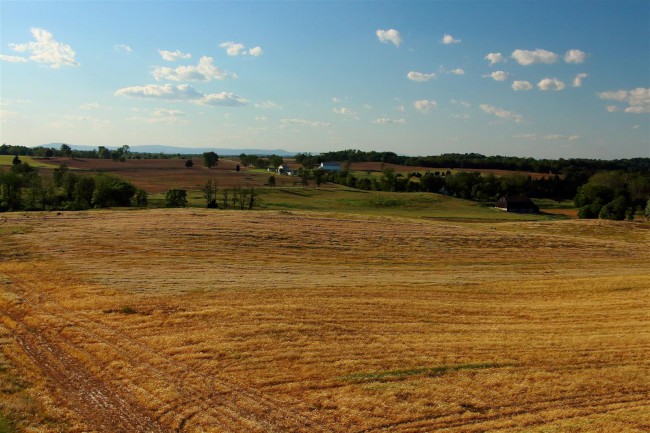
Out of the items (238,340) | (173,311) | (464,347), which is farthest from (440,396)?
(173,311)

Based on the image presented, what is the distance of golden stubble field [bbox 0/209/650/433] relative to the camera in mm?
14227

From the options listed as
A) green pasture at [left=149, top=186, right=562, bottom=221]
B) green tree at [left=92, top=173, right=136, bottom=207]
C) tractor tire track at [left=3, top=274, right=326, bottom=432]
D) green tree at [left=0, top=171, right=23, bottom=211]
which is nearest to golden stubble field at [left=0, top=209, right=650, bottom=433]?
tractor tire track at [left=3, top=274, right=326, bottom=432]

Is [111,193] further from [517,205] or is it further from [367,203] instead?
[517,205]

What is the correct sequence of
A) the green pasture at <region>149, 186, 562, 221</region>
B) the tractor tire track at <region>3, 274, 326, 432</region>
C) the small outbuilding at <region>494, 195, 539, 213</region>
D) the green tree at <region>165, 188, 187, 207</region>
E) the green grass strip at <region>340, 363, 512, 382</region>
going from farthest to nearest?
the small outbuilding at <region>494, 195, 539, 213</region> → the green pasture at <region>149, 186, 562, 221</region> → the green tree at <region>165, 188, 187, 207</region> → the green grass strip at <region>340, 363, 512, 382</region> → the tractor tire track at <region>3, 274, 326, 432</region>

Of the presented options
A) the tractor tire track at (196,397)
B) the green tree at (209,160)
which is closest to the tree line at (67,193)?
the tractor tire track at (196,397)

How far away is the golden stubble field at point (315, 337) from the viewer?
14.2 meters

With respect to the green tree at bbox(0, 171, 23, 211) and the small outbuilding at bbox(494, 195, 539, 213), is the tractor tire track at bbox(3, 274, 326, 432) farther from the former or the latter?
the small outbuilding at bbox(494, 195, 539, 213)

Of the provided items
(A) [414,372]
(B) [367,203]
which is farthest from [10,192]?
(A) [414,372]

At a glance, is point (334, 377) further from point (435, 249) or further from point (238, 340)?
point (435, 249)

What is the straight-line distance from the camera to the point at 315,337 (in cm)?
2009

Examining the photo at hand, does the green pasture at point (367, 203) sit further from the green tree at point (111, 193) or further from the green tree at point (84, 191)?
the green tree at point (84, 191)

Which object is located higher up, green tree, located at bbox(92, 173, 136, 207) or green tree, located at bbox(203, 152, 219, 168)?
green tree, located at bbox(203, 152, 219, 168)

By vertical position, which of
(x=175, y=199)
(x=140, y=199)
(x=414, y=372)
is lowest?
(x=414, y=372)

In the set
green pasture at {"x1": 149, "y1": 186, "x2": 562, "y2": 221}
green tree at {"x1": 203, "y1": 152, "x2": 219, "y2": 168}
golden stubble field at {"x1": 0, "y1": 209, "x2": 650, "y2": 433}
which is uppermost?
green tree at {"x1": 203, "y1": 152, "x2": 219, "y2": 168}
